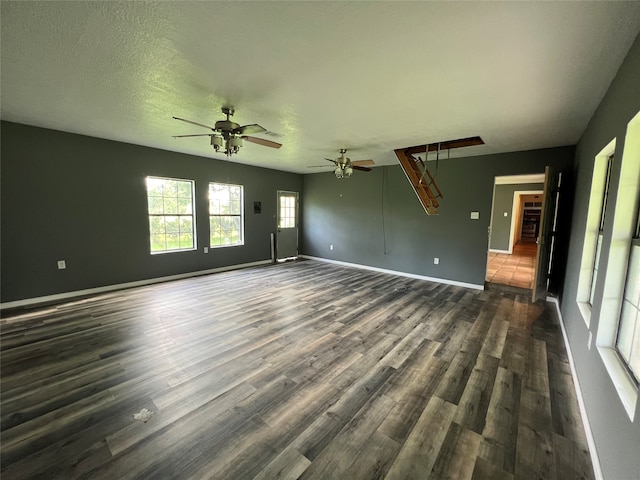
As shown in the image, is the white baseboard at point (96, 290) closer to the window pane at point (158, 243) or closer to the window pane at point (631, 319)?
the window pane at point (158, 243)

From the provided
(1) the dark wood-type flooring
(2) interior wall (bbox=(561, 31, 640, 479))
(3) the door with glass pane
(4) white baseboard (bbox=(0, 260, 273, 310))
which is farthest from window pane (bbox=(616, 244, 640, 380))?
(3) the door with glass pane

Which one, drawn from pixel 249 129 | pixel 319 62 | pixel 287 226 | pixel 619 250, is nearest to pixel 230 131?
pixel 249 129

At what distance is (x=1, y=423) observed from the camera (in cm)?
175

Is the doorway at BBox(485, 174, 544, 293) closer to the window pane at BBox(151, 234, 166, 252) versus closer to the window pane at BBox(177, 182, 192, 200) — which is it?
the window pane at BBox(177, 182, 192, 200)

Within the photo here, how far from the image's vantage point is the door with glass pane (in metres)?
7.38

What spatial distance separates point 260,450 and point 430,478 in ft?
3.17

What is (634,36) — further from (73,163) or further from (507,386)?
(73,163)

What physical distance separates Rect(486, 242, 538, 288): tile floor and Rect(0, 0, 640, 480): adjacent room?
0.86 feet

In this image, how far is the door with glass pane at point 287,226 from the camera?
291 inches

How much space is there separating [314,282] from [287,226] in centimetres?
277

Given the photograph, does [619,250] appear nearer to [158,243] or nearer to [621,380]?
[621,380]

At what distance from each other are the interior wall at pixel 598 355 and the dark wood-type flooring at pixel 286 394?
23 cm

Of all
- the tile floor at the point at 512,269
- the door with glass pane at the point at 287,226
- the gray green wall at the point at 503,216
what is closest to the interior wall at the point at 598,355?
the tile floor at the point at 512,269

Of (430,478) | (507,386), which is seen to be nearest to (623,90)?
(507,386)
